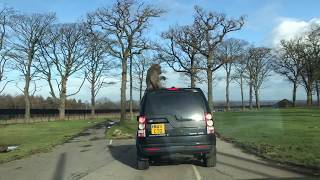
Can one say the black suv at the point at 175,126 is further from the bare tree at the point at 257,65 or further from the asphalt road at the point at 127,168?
the bare tree at the point at 257,65

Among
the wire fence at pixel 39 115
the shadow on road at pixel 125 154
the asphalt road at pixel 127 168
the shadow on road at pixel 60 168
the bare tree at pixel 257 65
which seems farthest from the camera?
the bare tree at pixel 257 65

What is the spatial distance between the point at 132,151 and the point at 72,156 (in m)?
2.57

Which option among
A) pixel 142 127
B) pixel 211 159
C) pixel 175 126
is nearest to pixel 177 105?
pixel 175 126

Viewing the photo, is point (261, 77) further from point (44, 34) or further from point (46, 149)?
point (46, 149)

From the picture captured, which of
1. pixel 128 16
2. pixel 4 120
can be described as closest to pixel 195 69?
pixel 128 16

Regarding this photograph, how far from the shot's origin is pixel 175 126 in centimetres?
1368

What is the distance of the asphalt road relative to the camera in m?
12.9

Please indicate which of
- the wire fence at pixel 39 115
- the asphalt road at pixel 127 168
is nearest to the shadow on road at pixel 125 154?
the asphalt road at pixel 127 168

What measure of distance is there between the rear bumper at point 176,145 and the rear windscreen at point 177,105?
1.84 ft

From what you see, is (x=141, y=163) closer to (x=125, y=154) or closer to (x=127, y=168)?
(x=127, y=168)

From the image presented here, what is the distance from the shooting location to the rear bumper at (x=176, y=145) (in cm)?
1359

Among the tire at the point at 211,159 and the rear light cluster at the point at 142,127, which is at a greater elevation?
the rear light cluster at the point at 142,127

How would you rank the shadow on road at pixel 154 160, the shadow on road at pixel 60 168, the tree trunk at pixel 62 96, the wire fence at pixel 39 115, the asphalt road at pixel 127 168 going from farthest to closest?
the wire fence at pixel 39 115 → the tree trunk at pixel 62 96 → the shadow on road at pixel 154 160 → the shadow on road at pixel 60 168 → the asphalt road at pixel 127 168

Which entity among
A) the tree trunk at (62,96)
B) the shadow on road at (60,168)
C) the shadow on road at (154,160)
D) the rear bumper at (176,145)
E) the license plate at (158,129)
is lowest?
the shadow on road at (60,168)
